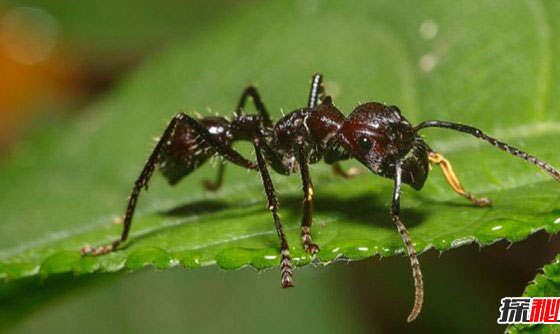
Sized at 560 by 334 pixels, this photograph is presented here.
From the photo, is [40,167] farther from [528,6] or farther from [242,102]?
[528,6]

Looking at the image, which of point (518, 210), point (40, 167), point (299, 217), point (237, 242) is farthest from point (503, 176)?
point (40, 167)

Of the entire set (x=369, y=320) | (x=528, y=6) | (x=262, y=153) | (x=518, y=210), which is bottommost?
(x=369, y=320)

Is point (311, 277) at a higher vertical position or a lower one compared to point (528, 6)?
lower

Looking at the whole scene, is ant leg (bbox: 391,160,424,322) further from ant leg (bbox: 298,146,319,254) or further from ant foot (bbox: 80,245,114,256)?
ant foot (bbox: 80,245,114,256)

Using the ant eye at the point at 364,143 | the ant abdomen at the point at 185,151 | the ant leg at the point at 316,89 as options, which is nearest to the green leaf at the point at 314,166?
the ant abdomen at the point at 185,151

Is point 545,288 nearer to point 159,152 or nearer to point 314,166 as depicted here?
point 314,166

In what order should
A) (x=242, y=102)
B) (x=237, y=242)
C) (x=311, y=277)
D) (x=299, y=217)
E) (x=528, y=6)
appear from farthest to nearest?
(x=311, y=277) < (x=242, y=102) < (x=528, y=6) < (x=299, y=217) < (x=237, y=242)
